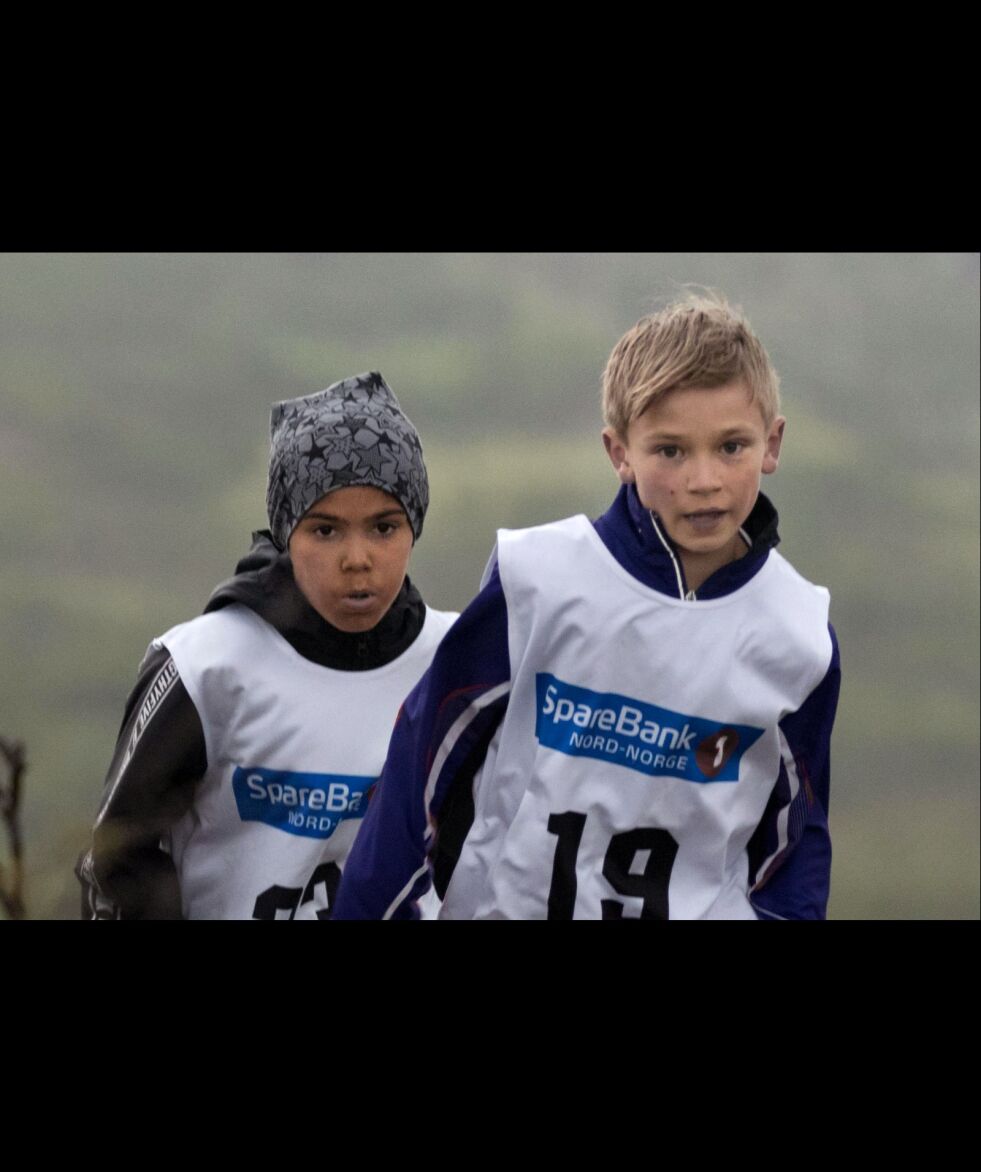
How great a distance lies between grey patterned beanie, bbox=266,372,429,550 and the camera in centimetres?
304

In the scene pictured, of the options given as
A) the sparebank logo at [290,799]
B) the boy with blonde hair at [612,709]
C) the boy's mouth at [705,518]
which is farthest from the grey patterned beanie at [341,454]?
the boy's mouth at [705,518]

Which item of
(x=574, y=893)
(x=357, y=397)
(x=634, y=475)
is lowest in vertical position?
(x=574, y=893)

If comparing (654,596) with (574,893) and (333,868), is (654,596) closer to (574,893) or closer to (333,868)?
(574,893)

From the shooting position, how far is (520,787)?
2938 mm

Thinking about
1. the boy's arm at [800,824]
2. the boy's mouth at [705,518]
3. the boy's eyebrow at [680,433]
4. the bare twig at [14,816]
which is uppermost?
the boy's eyebrow at [680,433]

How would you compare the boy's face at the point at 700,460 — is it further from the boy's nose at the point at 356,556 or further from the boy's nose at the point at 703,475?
the boy's nose at the point at 356,556

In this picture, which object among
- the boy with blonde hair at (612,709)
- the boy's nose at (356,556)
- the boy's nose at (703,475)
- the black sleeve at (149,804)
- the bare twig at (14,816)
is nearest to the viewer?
the bare twig at (14,816)

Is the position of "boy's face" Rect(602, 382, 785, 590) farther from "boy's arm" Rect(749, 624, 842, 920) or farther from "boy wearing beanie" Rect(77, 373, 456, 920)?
"boy wearing beanie" Rect(77, 373, 456, 920)

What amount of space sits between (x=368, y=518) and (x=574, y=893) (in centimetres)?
86

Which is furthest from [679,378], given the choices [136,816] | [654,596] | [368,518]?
[136,816]

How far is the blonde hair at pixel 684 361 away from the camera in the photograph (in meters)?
2.80

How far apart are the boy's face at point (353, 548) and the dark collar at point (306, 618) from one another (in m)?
0.18

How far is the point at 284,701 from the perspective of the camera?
325cm

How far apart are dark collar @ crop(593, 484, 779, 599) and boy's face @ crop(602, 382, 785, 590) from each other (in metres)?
0.06
